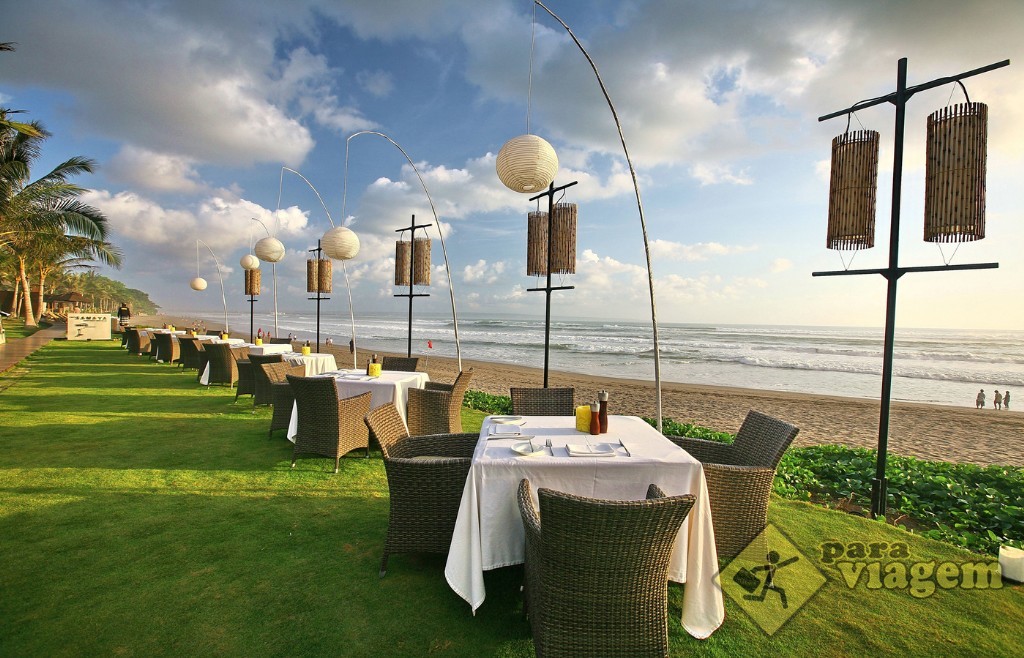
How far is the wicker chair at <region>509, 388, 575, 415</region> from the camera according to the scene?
12.5 feet

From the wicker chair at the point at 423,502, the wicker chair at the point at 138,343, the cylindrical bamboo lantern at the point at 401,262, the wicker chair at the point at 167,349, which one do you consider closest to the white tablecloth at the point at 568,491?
the wicker chair at the point at 423,502

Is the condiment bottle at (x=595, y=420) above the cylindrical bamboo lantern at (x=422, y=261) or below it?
below

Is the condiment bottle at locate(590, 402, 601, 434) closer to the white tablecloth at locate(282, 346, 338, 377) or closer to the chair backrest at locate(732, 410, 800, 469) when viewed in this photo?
the chair backrest at locate(732, 410, 800, 469)

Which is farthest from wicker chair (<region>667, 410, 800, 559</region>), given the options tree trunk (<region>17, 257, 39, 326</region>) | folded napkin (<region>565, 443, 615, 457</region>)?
tree trunk (<region>17, 257, 39, 326</region>)

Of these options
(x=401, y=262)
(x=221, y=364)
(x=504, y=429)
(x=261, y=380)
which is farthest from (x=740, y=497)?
(x=221, y=364)

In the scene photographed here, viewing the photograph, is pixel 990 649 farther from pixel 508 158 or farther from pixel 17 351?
pixel 17 351

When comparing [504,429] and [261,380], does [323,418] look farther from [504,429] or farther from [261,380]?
[261,380]

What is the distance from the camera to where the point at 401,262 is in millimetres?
8117

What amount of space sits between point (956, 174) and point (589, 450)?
3.07 metres

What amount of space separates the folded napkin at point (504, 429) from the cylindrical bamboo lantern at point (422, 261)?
5501 millimetres

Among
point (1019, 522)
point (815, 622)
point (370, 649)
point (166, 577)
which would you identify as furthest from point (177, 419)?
point (1019, 522)

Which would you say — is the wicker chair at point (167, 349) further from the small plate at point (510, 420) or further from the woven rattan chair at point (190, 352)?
the small plate at point (510, 420)

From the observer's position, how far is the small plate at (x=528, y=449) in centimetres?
219

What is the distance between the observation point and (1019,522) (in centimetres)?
307
